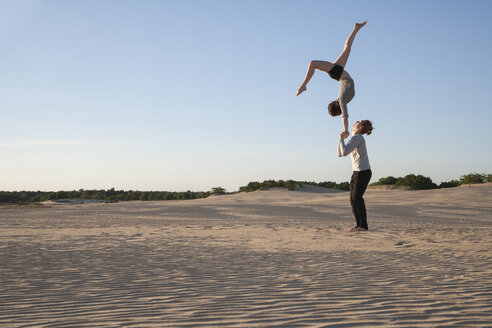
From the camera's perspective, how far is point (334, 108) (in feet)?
→ 22.4

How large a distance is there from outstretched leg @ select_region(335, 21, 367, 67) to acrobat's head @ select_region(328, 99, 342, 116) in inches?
24.3

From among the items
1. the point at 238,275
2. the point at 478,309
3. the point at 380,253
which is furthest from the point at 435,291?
the point at 380,253

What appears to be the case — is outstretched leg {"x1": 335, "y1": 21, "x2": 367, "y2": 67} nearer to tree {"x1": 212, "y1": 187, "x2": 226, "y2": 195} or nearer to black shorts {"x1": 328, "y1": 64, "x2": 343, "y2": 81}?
black shorts {"x1": 328, "y1": 64, "x2": 343, "y2": 81}

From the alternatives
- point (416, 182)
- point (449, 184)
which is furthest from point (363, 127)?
point (449, 184)

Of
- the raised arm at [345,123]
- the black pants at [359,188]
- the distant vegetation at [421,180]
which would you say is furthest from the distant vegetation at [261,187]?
the raised arm at [345,123]

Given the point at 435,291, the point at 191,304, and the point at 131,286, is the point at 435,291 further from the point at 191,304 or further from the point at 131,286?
the point at 131,286

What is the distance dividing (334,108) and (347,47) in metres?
0.95

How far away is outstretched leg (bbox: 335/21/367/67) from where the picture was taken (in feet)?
21.3

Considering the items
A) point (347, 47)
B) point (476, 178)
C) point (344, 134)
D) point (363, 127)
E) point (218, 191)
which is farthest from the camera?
point (218, 191)

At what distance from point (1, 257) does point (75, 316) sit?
128 inches

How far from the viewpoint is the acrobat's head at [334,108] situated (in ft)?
22.2

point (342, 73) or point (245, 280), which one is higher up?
point (342, 73)

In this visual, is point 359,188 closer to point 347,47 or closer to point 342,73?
point 342,73

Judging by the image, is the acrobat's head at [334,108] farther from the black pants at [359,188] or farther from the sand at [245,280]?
the sand at [245,280]
